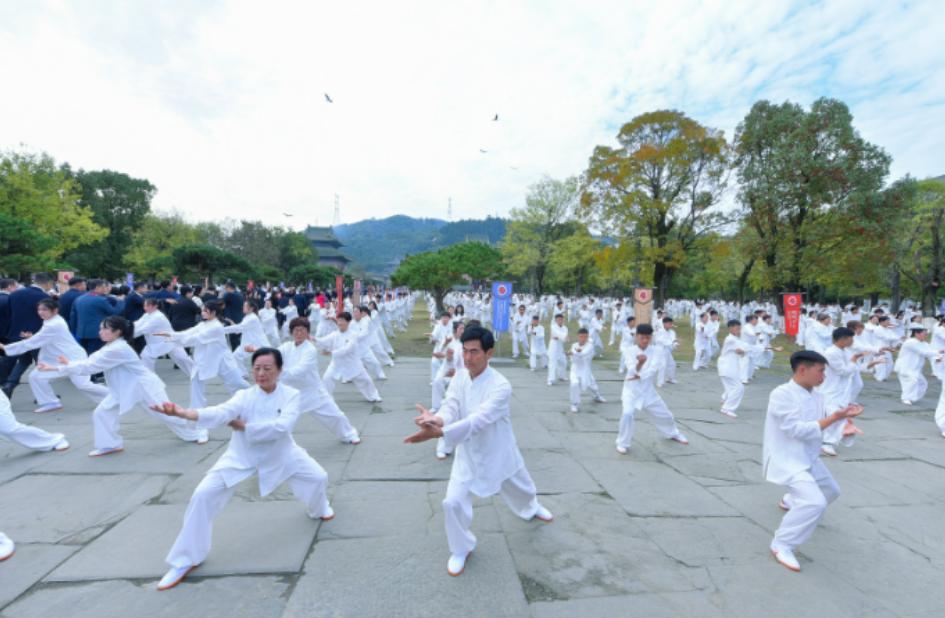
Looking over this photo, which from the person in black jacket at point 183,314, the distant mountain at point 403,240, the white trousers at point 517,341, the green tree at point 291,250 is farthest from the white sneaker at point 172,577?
the distant mountain at point 403,240

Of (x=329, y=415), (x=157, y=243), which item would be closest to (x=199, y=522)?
(x=329, y=415)

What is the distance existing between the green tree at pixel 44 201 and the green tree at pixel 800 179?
114 feet

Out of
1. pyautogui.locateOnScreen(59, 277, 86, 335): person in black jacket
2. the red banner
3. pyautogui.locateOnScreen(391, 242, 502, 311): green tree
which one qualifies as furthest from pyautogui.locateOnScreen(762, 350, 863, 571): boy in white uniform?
pyautogui.locateOnScreen(391, 242, 502, 311): green tree

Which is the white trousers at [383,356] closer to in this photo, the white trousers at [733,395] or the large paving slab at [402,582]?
the white trousers at [733,395]

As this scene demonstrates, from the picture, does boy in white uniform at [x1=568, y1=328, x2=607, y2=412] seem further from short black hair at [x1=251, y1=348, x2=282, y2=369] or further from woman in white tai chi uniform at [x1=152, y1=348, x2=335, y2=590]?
short black hair at [x1=251, y1=348, x2=282, y2=369]

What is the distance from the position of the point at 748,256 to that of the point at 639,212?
5.66m

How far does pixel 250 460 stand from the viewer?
10.2 ft

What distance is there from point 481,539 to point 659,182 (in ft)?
76.8

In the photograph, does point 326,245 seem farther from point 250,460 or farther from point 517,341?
point 250,460

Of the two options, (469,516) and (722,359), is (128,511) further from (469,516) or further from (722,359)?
(722,359)

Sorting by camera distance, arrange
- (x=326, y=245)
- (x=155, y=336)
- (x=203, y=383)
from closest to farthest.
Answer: (x=203, y=383) < (x=155, y=336) < (x=326, y=245)

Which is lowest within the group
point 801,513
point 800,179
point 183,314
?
point 801,513

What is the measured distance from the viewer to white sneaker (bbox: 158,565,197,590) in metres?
2.70

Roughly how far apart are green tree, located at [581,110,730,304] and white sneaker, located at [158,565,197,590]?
23.2 m
